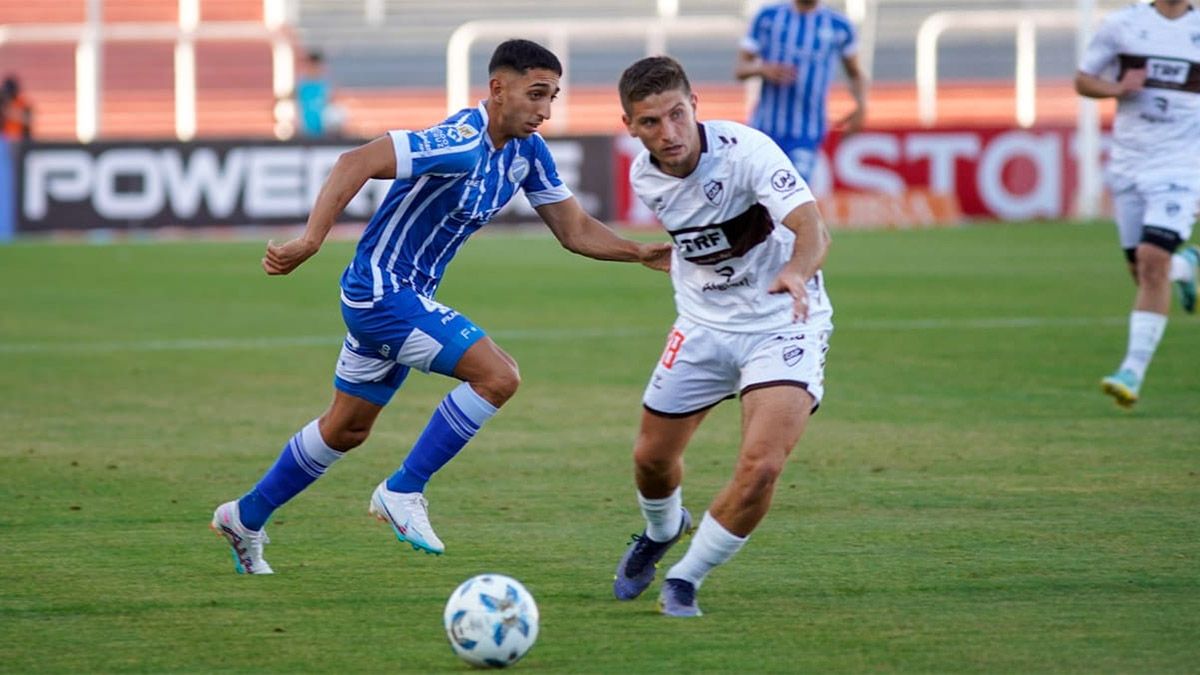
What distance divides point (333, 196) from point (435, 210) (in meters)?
0.53

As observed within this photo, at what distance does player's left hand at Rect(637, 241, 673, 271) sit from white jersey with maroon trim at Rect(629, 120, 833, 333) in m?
0.35

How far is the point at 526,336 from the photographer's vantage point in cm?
1451

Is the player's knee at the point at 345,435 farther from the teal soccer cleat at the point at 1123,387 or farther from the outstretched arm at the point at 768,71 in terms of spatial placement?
the outstretched arm at the point at 768,71

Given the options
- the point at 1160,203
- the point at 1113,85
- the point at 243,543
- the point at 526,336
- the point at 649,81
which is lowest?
the point at 526,336

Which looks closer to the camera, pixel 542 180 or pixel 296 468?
pixel 296 468

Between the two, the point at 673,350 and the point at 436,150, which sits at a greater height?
the point at 436,150

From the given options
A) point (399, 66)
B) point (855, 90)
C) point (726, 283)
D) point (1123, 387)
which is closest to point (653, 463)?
point (726, 283)

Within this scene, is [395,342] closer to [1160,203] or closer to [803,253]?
[803,253]

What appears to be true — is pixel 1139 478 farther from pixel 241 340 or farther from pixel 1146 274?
pixel 241 340

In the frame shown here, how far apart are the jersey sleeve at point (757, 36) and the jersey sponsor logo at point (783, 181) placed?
8.77m

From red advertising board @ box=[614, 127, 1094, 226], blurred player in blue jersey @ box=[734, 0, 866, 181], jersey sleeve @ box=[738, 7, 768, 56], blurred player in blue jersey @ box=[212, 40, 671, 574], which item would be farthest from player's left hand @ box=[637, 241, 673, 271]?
red advertising board @ box=[614, 127, 1094, 226]

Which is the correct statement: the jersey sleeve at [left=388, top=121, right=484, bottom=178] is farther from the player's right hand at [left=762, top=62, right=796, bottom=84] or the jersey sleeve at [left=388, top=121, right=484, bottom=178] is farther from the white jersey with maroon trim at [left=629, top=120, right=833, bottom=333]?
the player's right hand at [left=762, top=62, right=796, bottom=84]

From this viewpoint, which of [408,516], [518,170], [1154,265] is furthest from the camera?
[1154,265]

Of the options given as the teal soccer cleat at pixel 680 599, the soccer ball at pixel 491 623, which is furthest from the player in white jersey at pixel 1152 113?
the soccer ball at pixel 491 623
